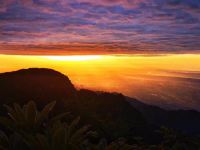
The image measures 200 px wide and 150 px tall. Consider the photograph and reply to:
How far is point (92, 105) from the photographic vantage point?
42.5 m

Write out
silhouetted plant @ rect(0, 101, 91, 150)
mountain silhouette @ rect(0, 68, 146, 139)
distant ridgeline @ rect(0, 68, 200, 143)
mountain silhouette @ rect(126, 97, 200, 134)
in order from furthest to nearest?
mountain silhouette @ rect(126, 97, 200, 134) < distant ridgeline @ rect(0, 68, 200, 143) < mountain silhouette @ rect(0, 68, 146, 139) < silhouetted plant @ rect(0, 101, 91, 150)

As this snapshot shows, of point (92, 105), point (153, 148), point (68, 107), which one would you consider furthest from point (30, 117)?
point (92, 105)

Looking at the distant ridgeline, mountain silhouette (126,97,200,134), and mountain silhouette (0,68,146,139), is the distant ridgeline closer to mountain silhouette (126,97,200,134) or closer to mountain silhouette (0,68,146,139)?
mountain silhouette (0,68,146,139)

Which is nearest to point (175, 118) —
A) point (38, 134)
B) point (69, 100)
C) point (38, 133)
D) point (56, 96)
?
point (56, 96)

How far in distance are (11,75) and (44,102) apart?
821 centimetres

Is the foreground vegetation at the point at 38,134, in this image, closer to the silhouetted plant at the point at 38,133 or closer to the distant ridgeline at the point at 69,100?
the silhouetted plant at the point at 38,133

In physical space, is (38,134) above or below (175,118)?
above

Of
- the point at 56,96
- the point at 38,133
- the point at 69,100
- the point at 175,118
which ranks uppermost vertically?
the point at 38,133

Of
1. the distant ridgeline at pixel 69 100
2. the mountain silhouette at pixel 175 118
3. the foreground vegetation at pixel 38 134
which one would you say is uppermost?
the foreground vegetation at pixel 38 134

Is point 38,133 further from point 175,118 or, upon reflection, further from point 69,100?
point 175,118

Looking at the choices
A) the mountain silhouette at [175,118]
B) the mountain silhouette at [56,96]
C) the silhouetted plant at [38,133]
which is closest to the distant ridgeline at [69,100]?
the mountain silhouette at [56,96]

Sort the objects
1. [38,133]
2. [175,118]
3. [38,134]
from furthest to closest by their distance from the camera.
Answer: [175,118] → [38,133] → [38,134]

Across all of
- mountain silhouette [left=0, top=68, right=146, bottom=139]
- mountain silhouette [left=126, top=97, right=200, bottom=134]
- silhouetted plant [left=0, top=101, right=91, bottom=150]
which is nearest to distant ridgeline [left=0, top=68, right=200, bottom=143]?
mountain silhouette [left=0, top=68, right=146, bottom=139]

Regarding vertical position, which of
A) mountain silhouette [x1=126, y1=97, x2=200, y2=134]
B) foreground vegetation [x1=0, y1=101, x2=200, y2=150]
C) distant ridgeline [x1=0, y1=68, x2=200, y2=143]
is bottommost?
mountain silhouette [x1=126, y1=97, x2=200, y2=134]
